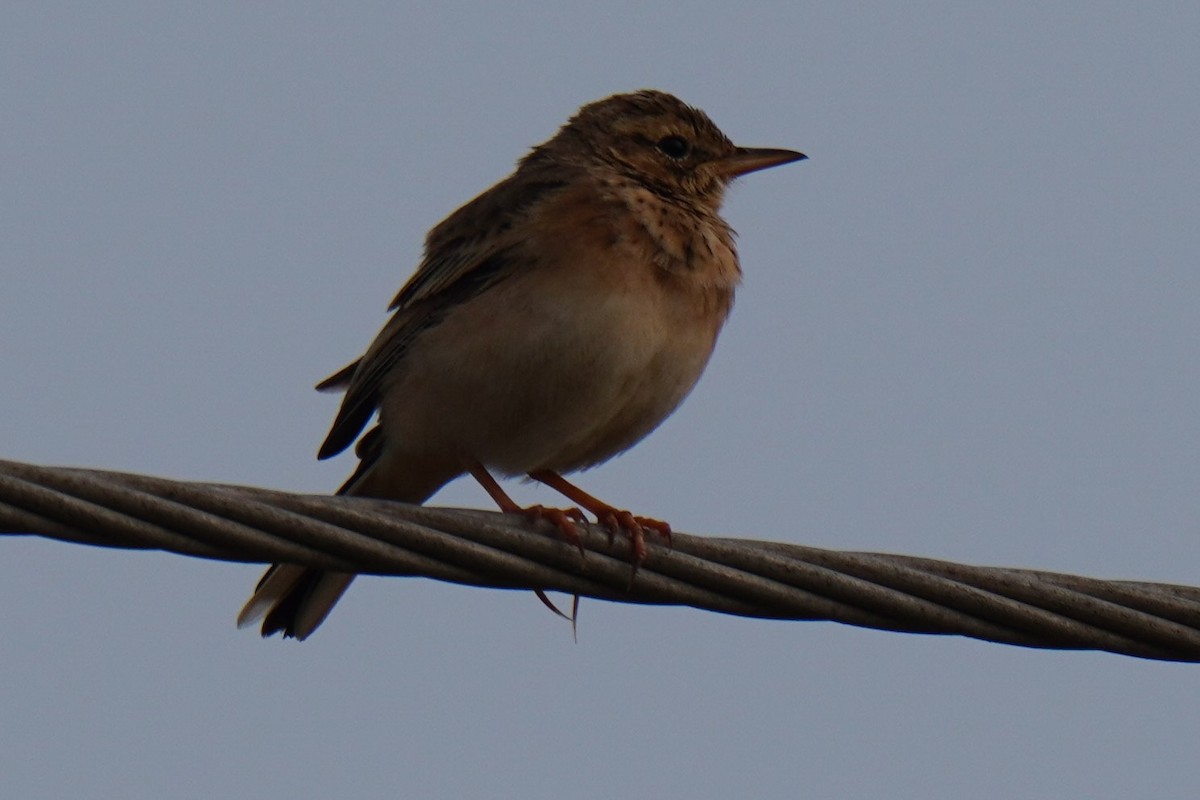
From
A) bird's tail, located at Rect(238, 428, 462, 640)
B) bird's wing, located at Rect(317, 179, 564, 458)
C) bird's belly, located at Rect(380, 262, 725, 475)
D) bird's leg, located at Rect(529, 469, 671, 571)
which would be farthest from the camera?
bird's wing, located at Rect(317, 179, 564, 458)

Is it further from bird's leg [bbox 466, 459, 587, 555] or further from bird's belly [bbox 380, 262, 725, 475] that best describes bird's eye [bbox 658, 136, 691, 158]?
bird's leg [bbox 466, 459, 587, 555]

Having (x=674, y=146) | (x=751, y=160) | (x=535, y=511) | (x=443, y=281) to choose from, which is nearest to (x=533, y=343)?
(x=443, y=281)

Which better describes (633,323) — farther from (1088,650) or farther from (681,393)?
(1088,650)

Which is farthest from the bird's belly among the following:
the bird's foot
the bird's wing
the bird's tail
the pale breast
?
the bird's foot

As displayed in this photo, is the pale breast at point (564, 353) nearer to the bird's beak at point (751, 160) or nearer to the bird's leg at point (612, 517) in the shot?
the bird's leg at point (612, 517)

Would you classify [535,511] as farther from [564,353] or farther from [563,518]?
[564,353]

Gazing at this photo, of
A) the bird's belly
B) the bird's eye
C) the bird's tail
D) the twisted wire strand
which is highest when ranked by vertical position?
the bird's eye
